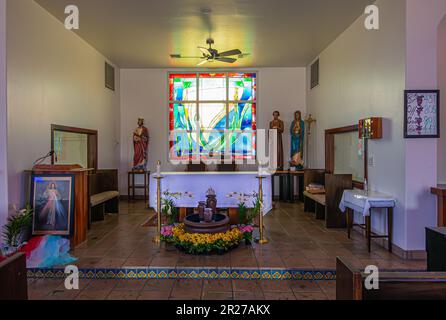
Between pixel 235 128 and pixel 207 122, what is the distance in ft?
2.44

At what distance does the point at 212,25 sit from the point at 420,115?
3382 mm

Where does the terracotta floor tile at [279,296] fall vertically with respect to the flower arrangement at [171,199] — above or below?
below

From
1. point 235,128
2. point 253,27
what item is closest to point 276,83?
point 235,128

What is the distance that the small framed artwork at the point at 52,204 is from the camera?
3.91 metres

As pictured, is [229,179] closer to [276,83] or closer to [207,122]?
[207,122]

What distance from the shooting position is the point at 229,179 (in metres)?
4.44

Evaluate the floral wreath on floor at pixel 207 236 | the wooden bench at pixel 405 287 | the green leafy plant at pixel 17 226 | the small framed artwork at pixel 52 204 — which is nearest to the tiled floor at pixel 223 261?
the floral wreath on floor at pixel 207 236

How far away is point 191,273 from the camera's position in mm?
3266

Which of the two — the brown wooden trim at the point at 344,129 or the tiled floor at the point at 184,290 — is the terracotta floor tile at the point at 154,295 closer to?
the tiled floor at the point at 184,290

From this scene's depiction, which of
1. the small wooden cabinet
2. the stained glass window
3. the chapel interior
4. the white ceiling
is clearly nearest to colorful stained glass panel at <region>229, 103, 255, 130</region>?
the stained glass window

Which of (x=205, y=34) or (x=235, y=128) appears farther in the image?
(x=235, y=128)

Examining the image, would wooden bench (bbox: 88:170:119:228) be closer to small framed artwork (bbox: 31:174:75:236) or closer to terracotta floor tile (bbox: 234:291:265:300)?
small framed artwork (bbox: 31:174:75:236)

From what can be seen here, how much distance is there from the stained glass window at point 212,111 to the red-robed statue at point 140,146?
721 millimetres
